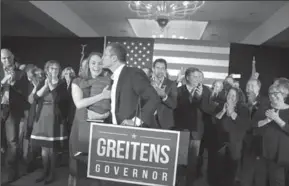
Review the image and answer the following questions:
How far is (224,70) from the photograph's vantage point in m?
→ 1.82

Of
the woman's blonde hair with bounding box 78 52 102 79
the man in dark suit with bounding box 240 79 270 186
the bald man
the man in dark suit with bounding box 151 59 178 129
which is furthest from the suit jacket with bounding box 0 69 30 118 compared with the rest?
the man in dark suit with bounding box 240 79 270 186

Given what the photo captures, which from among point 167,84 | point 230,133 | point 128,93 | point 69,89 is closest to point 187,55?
point 167,84

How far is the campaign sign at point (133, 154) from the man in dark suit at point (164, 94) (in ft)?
0.21

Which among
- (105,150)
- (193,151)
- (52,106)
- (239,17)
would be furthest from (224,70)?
(52,106)

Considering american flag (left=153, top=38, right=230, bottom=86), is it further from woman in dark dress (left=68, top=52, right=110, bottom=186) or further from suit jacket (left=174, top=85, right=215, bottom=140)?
woman in dark dress (left=68, top=52, right=110, bottom=186)

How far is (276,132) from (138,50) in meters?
1.01

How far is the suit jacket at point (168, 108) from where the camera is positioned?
183 centimetres

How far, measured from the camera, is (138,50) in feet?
6.16

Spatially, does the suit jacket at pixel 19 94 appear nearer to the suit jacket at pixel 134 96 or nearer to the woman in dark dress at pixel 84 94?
the woman in dark dress at pixel 84 94

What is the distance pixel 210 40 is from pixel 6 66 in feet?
4.61

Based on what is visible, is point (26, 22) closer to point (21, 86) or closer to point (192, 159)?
point (21, 86)

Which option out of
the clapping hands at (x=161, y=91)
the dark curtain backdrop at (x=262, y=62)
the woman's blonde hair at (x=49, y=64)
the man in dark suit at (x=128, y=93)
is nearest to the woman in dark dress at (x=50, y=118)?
the woman's blonde hair at (x=49, y=64)

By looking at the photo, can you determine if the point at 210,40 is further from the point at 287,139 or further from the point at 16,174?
the point at 16,174

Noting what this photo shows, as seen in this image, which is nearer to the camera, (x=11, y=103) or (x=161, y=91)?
(x=161, y=91)
